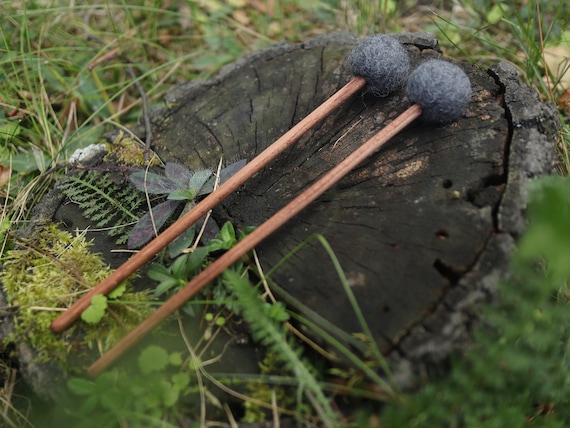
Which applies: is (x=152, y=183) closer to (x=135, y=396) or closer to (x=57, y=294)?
(x=57, y=294)

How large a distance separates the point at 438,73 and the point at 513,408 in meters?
1.22

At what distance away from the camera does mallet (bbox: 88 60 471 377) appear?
1.60 meters

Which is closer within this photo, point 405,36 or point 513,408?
point 513,408

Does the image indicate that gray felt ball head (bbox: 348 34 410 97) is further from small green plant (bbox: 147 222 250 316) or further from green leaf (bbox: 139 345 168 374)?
green leaf (bbox: 139 345 168 374)

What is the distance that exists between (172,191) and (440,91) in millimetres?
1131

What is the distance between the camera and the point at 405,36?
7.54 feet

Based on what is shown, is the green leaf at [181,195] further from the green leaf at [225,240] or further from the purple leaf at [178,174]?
the green leaf at [225,240]

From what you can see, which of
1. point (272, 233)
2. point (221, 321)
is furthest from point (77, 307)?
point (272, 233)

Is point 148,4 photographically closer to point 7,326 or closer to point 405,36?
point 405,36

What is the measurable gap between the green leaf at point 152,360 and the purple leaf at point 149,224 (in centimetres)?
45

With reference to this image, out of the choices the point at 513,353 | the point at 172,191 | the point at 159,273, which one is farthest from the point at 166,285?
the point at 513,353

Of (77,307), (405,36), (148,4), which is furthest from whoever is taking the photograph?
Answer: (148,4)

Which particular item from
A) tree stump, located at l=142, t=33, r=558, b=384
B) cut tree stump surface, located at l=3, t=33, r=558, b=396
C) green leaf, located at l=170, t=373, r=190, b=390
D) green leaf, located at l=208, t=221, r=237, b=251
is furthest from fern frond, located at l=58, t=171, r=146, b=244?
green leaf, located at l=170, t=373, r=190, b=390

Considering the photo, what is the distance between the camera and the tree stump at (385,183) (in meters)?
1.48
